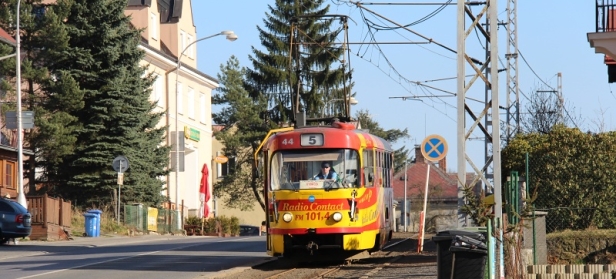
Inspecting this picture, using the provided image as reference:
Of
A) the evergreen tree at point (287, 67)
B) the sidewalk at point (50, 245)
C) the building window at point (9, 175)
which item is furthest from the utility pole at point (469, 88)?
the evergreen tree at point (287, 67)

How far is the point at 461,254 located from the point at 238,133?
7429cm

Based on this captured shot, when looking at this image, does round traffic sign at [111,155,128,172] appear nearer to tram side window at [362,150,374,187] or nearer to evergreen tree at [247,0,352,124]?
tram side window at [362,150,374,187]

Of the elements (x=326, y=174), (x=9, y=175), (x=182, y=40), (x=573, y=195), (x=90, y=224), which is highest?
(x=182, y=40)

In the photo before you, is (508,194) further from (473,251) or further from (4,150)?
(4,150)

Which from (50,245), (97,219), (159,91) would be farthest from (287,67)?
(50,245)

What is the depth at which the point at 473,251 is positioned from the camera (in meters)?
14.4

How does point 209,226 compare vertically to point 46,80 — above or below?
below

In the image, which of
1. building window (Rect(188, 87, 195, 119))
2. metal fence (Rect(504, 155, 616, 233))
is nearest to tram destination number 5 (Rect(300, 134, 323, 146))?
metal fence (Rect(504, 155, 616, 233))

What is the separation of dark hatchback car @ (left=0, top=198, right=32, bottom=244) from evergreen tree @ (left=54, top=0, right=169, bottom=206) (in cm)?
1292

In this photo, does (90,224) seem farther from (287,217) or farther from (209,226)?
(287,217)

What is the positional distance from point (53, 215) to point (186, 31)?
33.7 m

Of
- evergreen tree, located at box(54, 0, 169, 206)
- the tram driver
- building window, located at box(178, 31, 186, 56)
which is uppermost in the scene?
building window, located at box(178, 31, 186, 56)

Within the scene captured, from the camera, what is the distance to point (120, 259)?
26.0 m

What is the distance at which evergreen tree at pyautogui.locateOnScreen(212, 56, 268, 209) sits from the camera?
7988 cm
